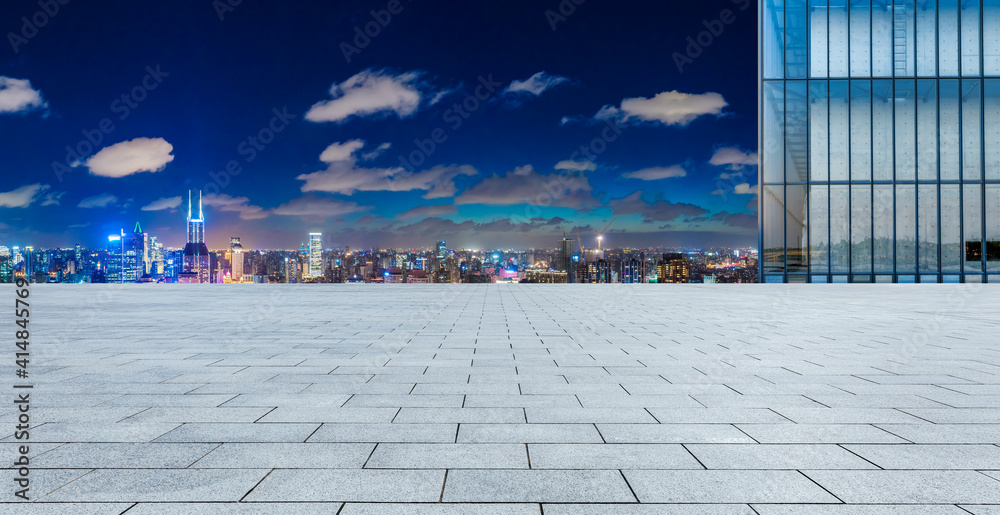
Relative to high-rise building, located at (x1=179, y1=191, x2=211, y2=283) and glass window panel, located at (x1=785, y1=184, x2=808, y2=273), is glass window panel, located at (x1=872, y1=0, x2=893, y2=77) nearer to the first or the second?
glass window panel, located at (x1=785, y1=184, x2=808, y2=273)

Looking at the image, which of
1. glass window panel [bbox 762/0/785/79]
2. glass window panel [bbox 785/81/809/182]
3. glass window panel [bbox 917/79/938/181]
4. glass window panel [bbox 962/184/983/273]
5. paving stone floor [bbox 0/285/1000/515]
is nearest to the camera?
paving stone floor [bbox 0/285/1000/515]

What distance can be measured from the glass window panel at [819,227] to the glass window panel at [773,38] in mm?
5959

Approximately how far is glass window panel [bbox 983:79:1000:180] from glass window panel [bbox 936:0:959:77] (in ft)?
6.96

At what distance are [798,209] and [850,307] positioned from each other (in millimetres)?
13838

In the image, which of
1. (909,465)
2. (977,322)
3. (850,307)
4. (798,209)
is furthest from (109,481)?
(798,209)

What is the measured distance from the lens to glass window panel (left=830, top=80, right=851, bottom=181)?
27.0 meters

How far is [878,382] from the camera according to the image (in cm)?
582

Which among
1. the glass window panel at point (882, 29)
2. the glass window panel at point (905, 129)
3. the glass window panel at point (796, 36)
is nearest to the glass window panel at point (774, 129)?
the glass window panel at point (796, 36)

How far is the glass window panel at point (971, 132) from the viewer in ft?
88.6

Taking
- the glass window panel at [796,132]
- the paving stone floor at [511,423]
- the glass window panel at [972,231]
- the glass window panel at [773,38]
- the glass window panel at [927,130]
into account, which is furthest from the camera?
the glass window panel at [773,38]

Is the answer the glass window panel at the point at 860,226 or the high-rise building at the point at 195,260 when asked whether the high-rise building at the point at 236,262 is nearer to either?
the high-rise building at the point at 195,260

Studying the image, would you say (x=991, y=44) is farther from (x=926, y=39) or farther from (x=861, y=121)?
(x=861, y=121)

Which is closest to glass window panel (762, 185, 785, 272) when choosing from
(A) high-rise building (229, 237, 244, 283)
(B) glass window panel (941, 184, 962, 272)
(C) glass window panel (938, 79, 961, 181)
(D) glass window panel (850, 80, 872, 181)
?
(D) glass window panel (850, 80, 872, 181)

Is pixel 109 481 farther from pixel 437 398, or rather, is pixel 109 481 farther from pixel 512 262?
pixel 512 262
